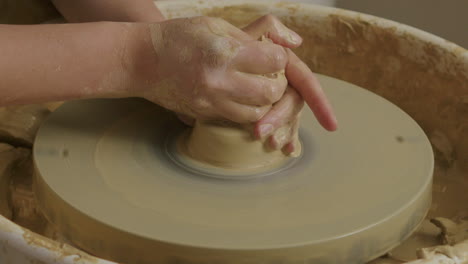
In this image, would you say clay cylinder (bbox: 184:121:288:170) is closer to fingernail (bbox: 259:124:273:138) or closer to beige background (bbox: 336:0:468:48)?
fingernail (bbox: 259:124:273:138)

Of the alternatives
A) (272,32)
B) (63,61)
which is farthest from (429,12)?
(63,61)

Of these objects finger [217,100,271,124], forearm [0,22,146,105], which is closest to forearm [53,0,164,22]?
forearm [0,22,146,105]

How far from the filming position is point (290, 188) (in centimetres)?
119

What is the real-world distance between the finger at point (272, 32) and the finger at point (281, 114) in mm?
121

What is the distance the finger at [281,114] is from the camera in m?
1.21

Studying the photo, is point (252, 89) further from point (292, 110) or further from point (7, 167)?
point (7, 167)

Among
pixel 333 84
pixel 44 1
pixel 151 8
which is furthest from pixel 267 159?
pixel 44 1

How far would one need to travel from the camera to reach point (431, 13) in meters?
2.57

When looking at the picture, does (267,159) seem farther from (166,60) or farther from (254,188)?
(166,60)

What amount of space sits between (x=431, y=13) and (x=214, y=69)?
1660mm

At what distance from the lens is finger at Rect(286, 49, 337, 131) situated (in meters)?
1.27

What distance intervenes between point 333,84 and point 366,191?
0.47 meters

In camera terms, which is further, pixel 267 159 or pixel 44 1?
pixel 44 1

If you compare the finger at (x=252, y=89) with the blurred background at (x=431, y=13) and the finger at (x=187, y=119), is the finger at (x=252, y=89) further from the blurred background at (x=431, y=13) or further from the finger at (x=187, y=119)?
the blurred background at (x=431, y=13)
